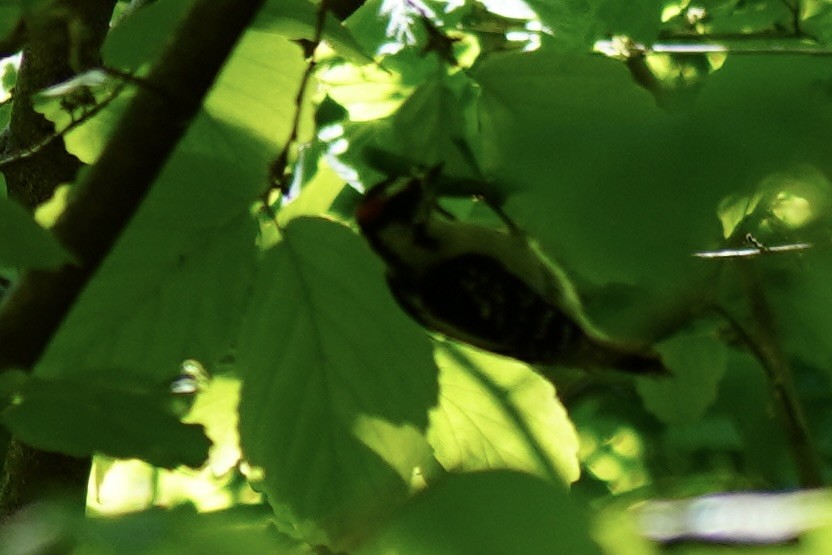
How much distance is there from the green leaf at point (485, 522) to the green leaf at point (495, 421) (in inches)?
27.6

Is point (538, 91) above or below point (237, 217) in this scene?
above

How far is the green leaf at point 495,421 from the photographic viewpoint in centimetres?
100

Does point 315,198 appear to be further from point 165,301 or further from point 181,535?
point 181,535

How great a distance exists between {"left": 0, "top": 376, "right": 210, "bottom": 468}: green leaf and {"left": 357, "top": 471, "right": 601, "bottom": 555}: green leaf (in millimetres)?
344

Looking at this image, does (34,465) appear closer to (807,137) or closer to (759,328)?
(759,328)

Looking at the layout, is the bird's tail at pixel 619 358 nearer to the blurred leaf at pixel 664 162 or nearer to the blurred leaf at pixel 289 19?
the blurred leaf at pixel 289 19

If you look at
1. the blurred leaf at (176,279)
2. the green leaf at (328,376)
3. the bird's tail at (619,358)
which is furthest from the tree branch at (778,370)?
the blurred leaf at (176,279)

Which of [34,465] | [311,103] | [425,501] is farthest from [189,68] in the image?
[34,465]

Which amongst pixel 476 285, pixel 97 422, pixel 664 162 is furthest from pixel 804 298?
pixel 476 285

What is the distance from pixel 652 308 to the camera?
0.44 metres

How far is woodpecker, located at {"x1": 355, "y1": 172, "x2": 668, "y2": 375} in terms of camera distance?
162cm

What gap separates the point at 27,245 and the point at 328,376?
0.36 metres

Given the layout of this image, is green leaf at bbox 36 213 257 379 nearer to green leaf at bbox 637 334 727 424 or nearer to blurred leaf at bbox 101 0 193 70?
blurred leaf at bbox 101 0 193 70

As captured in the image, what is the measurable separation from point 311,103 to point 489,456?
40 centimetres
